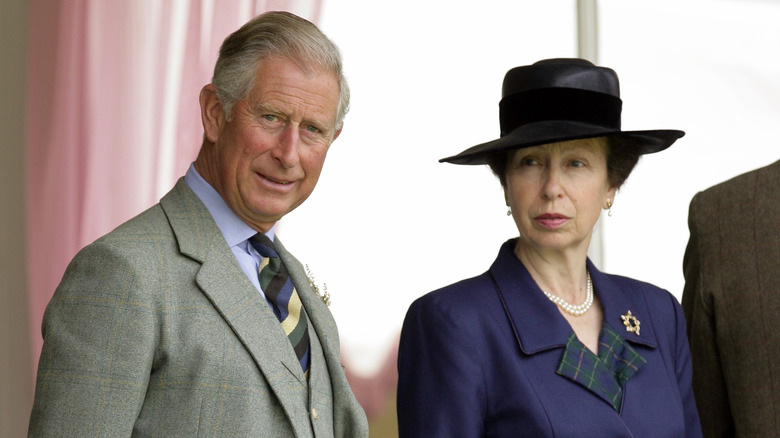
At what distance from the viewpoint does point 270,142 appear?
193 centimetres

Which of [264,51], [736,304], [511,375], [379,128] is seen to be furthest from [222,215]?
[379,128]

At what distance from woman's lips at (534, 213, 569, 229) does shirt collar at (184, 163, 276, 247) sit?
2.25ft

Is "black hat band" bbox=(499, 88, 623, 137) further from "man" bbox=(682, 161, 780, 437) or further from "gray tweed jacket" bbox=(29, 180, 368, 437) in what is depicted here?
"gray tweed jacket" bbox=(29, 180, 368, 437)

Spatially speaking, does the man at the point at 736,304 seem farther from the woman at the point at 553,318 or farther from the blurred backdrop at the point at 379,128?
the blurred backdrop at the point at 379,128

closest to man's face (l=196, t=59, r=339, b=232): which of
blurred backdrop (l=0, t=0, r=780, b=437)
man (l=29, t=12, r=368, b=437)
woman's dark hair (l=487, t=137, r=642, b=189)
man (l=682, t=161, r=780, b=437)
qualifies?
man (l=29, t=12, r=368, b=437)

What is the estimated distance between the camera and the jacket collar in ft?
6.96

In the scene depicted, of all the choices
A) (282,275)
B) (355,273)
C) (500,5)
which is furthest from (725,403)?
(500,5)

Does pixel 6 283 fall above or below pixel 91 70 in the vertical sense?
below

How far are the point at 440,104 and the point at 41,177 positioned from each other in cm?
169

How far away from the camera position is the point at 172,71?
365 cm

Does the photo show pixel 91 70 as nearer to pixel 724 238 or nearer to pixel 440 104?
pixel 440 104

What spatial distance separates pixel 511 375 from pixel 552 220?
15.2 inches

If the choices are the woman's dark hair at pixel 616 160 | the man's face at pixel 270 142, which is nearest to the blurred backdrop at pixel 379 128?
the woman's dark hair at pixel 616 160

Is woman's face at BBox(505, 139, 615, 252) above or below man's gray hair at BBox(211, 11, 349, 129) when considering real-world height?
below
